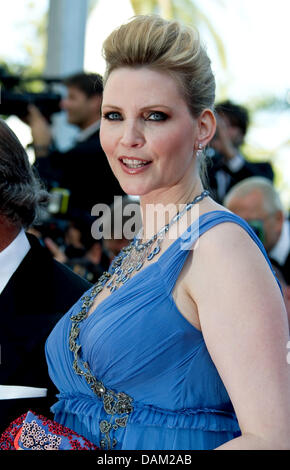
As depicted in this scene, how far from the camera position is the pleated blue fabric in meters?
1.51

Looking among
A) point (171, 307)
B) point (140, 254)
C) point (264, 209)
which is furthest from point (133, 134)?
point (264, 209)

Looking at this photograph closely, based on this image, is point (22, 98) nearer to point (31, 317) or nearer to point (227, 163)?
point (227, 163)

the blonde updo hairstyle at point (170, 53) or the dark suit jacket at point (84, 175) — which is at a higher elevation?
the blonde updo hairstyle at point (170, 53)

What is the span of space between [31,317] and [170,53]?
2.94 feet

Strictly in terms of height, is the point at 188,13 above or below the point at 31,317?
above

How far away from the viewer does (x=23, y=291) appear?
2.14 metres

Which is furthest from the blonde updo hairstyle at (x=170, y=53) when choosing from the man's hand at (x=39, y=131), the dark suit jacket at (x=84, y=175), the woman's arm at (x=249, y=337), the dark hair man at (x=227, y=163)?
the man's hand at (x=39, y=131)

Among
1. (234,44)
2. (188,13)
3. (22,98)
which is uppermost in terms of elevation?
(188,13)

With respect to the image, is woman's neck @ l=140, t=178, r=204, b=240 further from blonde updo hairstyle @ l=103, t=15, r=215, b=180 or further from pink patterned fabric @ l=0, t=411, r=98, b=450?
pink patterned fabric @ l=0, t=411, r=98, b=450

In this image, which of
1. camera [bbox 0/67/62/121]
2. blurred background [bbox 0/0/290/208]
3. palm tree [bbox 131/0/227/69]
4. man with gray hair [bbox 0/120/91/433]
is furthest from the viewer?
palm tree [bbox 131/0/227/69]

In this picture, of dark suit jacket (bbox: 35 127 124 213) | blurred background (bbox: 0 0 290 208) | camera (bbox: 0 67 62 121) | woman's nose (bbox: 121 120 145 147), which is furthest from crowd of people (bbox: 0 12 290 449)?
blurred background (bbox: 0 0 290 208)

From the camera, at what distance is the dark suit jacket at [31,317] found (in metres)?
2.01

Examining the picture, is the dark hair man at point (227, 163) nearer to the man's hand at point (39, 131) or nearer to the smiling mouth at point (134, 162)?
the man's hand at point (39, 131)

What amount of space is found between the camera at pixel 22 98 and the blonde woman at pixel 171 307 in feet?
10.8
